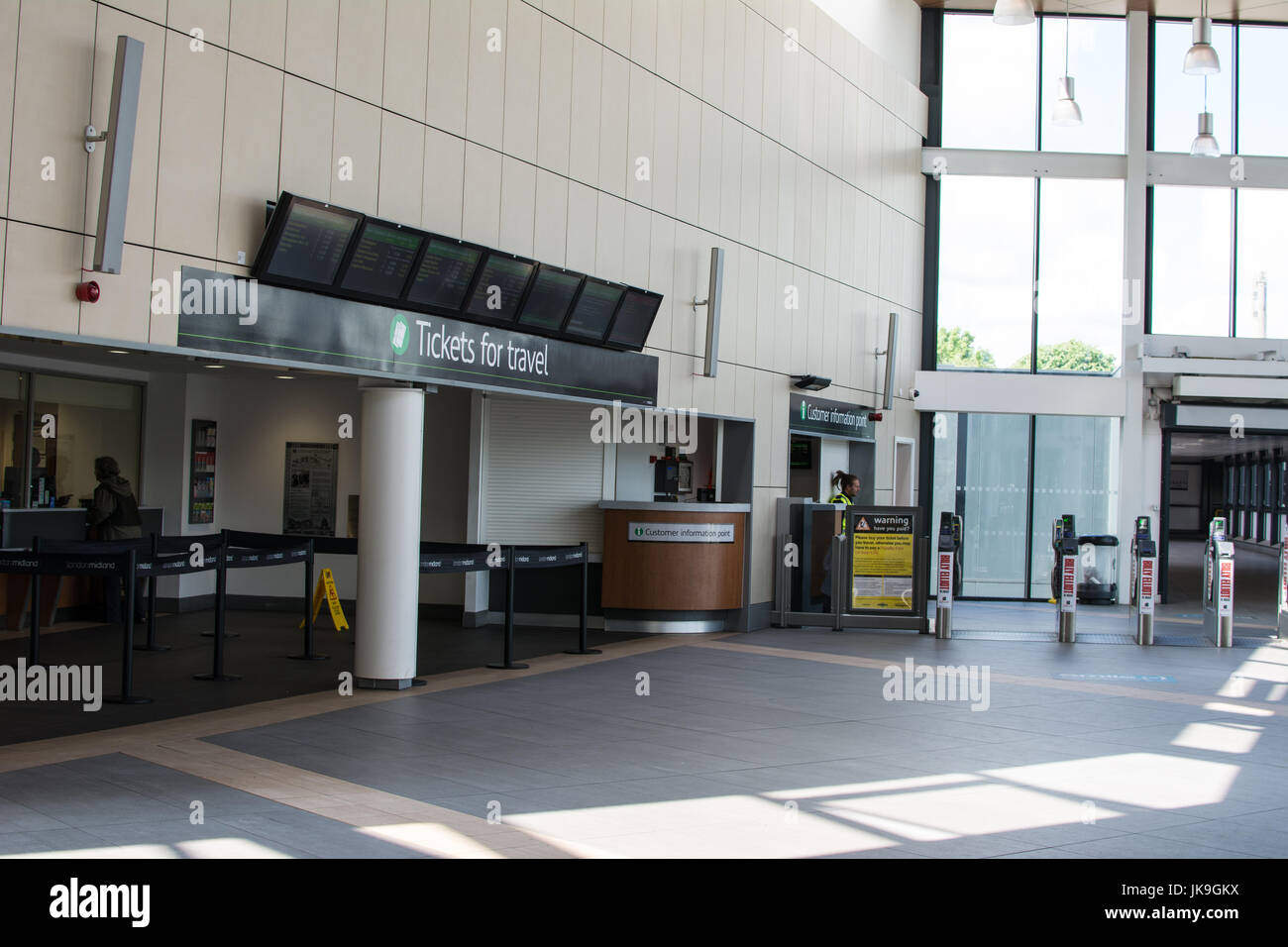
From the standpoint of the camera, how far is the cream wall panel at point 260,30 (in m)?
7.52

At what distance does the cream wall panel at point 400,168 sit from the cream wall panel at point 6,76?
288 cm

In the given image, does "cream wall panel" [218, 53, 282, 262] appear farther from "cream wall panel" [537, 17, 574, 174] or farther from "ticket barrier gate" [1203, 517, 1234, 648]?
"ticket barrier gate" [1203, 517, 1234, 648]

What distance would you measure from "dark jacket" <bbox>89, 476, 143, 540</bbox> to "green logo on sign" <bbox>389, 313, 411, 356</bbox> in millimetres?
4895

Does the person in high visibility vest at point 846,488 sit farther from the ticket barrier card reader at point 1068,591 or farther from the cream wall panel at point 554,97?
the cream wall panel at point 554,97

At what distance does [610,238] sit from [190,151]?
200 inches

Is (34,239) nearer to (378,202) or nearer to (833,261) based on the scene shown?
(378,202)

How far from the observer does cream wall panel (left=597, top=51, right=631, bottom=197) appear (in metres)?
11.6

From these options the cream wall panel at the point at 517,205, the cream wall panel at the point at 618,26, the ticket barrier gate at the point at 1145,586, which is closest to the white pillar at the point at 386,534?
the cream wall panel at the point at 517,205

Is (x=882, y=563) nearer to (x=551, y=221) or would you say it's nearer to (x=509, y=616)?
(x=509, y=616)

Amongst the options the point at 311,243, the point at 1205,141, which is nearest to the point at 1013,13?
the point at 1205,141
